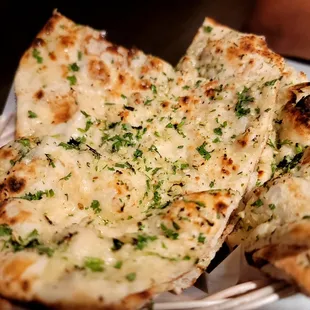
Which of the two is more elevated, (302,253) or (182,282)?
(302,253)

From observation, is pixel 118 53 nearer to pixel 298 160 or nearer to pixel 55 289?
pixel 298 160

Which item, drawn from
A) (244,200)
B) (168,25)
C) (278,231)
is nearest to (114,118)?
(244,200)

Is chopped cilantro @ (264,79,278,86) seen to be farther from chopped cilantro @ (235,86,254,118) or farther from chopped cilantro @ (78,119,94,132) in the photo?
chopped cilantro @ (78,119,94,132)

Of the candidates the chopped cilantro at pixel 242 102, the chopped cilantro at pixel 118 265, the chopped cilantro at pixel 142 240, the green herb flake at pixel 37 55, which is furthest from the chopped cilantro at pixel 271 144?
the green herb flake at pixel 37 55

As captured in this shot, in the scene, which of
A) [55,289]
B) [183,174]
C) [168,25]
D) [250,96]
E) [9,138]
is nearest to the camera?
[55,289]

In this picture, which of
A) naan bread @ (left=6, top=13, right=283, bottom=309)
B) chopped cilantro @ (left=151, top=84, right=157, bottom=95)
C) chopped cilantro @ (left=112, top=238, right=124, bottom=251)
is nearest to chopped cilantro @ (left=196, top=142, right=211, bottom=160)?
naan bread @ (left=6, top=13, right=283, bottom=309)

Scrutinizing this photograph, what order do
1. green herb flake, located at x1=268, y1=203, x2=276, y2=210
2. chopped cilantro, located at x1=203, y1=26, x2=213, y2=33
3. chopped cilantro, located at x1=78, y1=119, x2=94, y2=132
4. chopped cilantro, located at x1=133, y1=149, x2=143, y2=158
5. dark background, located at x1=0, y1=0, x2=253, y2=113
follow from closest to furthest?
green herb flake, located at x1=268, y1=203, x2=276, y2=210
chopped cilantro, located at x1=133, y1=149, x2=143, y2=158
chopped cilantro, located at x1=78, y1=119, x2=94, y2=132
chopped cilantro, located at x1=203, y1=26, x2=213, y2=33
dark background, located at x1=0, y1=0, x2=253, y2=113
